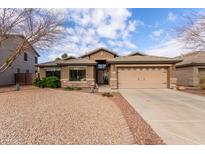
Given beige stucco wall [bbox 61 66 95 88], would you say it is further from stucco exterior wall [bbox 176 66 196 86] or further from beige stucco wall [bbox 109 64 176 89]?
stucco exterior wall [bbox 176 66 196 86]

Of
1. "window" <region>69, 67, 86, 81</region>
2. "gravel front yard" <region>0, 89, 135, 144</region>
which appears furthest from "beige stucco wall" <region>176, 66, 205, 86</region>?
"gravel front yard" <region>0, 89, 135, 144</region>

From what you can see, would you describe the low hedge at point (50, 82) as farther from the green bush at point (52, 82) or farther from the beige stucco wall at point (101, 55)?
the beige stucco wall at point (101, 55)

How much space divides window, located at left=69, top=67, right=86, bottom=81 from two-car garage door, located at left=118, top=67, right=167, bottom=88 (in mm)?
4312

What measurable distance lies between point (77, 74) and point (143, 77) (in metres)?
7.28

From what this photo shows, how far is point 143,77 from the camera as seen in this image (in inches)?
834

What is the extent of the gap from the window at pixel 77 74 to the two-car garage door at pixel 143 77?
431cm

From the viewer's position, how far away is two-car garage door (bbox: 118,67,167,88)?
69.4 ft

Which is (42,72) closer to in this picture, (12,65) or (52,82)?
(52,82)

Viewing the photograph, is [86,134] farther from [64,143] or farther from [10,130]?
[10,130]

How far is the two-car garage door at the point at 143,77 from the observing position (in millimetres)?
21156

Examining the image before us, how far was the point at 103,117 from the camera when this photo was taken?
798 centimetres

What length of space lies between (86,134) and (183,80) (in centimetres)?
2374

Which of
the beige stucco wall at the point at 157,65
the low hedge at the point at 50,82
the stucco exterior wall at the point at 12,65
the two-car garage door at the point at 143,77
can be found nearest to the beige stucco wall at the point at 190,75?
the beige stucco wall at the point at 157,65
